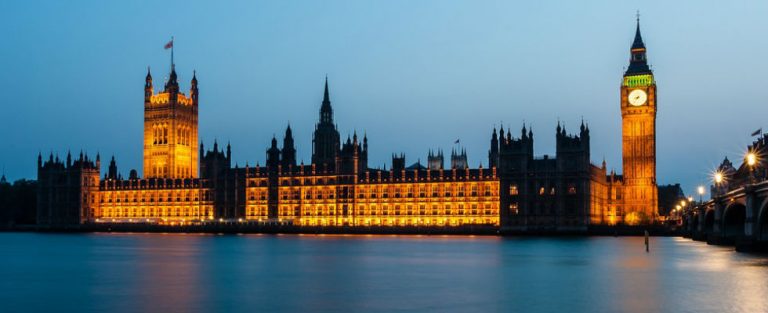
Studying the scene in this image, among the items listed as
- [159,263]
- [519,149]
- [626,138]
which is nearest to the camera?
[159,263]

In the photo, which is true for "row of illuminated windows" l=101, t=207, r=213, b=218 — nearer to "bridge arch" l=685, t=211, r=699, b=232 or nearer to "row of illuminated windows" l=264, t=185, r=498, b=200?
"row of illuminated windows" l=264, t=185, r=498, b=200

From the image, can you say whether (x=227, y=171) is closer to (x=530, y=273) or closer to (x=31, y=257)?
(x=31, y=257)

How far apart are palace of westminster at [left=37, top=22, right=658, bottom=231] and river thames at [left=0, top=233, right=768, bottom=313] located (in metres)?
75.4

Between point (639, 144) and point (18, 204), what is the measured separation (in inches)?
4877

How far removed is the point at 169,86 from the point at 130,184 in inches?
1228

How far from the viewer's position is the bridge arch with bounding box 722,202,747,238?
80.9m

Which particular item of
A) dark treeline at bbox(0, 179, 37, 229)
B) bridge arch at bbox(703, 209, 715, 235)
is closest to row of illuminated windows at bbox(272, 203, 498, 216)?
bridge arch at bbox(703, 209, 715, 235)

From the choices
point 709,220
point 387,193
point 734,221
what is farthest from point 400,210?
point 734,221

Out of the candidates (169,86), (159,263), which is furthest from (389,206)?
(159,263)

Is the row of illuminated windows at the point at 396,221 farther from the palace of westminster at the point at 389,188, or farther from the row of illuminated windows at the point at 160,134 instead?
the row of illuminated windows at the point at 160,134

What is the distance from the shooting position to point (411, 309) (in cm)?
3123

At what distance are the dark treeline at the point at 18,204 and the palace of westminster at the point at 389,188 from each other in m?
9.00

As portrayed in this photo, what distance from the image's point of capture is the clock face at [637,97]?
152750 mm

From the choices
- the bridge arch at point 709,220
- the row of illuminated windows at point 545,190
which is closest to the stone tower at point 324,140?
the row of illuminated windows at point 545,190
